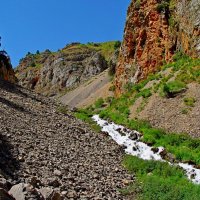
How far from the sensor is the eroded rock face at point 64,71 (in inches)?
4333

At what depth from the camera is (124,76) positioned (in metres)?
58.0

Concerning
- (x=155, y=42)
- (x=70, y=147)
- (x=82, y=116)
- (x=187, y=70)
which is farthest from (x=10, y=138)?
(x=155, y=42)

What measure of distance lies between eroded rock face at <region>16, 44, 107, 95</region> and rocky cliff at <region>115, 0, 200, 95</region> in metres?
47.2

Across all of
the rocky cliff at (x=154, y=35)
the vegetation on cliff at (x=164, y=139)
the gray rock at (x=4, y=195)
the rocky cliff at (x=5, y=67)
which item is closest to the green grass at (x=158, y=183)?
the vegetation on cliff at (x=164, y=139)

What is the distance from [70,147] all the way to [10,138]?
12.9ft

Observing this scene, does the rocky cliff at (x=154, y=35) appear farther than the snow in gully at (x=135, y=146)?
Yes

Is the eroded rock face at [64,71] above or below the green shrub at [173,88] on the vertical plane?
above

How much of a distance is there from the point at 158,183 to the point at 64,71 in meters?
98.4

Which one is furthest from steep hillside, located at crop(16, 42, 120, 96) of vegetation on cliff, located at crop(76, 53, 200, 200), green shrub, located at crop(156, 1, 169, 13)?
vegetation on cliff, located at crop(76, 53, 200, 200)

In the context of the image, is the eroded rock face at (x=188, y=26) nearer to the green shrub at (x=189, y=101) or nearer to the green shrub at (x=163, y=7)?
the green shrub at (x=163, y=7)

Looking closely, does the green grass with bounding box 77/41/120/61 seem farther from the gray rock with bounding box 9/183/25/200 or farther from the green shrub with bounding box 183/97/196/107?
the gray rock with bounding box 9/183/25/200

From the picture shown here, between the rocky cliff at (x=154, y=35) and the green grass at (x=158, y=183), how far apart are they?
22.8m

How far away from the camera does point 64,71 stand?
381 ft

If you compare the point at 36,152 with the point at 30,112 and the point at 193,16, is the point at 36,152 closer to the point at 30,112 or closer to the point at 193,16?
the point at 30,112
